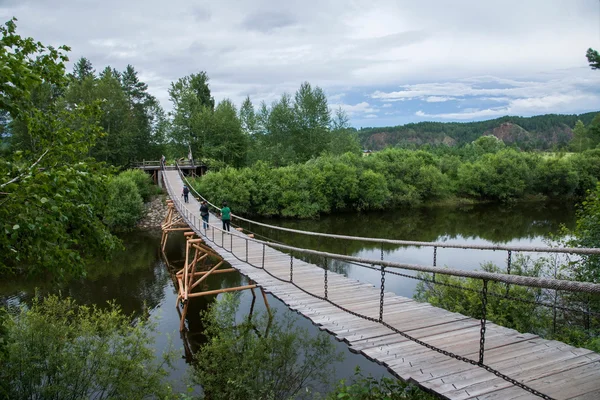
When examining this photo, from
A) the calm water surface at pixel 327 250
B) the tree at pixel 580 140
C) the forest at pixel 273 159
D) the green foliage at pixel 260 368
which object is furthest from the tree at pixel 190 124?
the tree at pixel 580 140

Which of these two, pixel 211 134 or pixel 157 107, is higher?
pixel 157 107

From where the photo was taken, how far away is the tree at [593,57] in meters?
12.0

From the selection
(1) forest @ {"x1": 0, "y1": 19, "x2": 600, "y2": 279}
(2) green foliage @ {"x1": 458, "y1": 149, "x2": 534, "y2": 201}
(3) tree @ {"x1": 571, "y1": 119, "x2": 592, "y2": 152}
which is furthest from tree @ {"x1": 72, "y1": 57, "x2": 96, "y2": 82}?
(3) tree @ {"x1": 571, "y1": 119, "x2": 592, "y2": 152}

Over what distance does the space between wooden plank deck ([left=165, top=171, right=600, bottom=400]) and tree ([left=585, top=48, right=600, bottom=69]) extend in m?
10.1

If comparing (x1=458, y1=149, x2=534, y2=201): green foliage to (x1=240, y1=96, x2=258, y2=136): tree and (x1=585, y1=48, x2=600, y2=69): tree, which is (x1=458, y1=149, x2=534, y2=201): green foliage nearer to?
(x1=240, y1=96, x2=258, y2=136): tree

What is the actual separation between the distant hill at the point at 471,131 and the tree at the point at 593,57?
4871 inches

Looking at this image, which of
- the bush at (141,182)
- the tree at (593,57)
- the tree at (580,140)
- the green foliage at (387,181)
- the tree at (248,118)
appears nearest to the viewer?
the tree at (593,57)

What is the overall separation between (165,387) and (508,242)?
25.4 meters

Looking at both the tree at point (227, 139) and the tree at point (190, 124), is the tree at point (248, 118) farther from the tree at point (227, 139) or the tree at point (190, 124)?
the tree at point (190, 124)

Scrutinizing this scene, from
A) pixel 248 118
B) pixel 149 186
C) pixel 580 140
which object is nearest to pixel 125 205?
pixel 149 186

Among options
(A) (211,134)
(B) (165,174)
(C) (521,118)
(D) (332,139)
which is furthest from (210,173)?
(C) (521,118)

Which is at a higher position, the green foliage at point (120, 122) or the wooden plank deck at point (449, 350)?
the green foliage at point (120, 122)

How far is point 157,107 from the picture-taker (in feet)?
153

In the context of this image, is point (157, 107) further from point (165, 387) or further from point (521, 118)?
point (521, 118)
